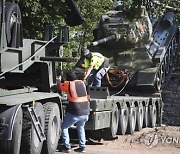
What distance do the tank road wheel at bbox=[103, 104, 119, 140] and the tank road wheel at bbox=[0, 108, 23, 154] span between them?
4.48m

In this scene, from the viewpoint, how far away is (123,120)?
12766 millimetres

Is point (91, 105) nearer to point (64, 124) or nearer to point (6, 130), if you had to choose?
point (64, 124)

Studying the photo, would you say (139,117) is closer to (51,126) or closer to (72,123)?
(72,123)

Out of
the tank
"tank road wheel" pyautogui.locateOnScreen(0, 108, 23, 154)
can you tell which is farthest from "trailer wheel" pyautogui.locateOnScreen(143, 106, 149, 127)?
"tank road wheel" pyautogui.locateOnScreen(0, 108, 23, 154)

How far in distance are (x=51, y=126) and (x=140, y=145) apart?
3409 millimetres

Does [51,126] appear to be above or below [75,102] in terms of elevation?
below

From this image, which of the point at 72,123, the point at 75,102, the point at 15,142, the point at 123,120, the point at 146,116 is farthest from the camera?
the point at 146,116

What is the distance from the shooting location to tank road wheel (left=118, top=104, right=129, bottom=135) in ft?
41.2

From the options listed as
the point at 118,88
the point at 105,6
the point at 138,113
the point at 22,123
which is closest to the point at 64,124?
the point at 22,123

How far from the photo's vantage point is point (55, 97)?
9.24m

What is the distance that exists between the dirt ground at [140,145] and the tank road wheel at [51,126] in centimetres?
74

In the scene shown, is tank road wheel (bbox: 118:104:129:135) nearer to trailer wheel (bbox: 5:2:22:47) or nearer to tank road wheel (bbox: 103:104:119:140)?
tank road wheel (bbox: 103:104:119:140)

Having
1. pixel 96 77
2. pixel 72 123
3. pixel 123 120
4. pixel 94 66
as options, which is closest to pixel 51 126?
pixel 72 123

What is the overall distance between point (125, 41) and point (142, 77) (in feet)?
5.40
